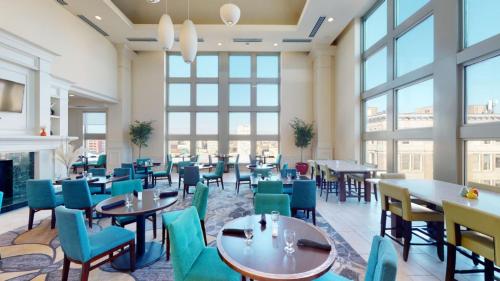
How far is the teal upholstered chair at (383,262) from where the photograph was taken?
1.19m

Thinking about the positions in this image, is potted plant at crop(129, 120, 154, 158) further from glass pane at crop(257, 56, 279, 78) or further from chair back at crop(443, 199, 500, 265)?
chair back at crop(443, 199, 500, 265)

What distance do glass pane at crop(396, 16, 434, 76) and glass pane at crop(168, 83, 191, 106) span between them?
8128 mm

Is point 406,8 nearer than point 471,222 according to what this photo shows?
No

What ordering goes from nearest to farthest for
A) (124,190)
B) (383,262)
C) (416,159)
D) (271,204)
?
(383,262) < (271,204) < (124,190) < (416,159)

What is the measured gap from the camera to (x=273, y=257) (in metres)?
1.59

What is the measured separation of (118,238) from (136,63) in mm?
9574

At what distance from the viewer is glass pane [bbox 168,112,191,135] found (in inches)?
416

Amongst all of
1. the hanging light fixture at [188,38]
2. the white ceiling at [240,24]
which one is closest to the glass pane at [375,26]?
the white ceiling at [240,24]

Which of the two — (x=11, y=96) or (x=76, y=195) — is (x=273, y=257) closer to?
(x=76, y=195)

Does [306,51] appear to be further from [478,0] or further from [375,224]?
[375,224]

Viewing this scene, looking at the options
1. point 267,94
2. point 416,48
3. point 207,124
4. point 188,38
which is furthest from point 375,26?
point 207,124

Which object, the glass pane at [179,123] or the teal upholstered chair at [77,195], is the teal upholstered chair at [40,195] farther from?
the glass pane at [179,123]

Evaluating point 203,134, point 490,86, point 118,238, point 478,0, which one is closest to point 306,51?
point 203,134

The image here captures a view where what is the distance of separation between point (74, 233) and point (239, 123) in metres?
8.69
